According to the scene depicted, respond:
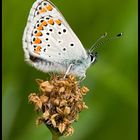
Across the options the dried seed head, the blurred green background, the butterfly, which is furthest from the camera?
the blurred green background

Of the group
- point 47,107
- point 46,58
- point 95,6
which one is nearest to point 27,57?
point 46,58

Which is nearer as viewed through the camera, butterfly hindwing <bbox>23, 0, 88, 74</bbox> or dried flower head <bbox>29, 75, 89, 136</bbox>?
dried flower head <bbox>29, 75, 89, 136</bbox>

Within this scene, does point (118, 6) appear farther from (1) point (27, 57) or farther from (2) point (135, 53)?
(1) point (27, 57)

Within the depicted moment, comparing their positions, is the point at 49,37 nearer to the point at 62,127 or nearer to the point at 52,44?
the point at 52,44

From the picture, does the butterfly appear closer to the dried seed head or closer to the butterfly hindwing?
the butterfly hindwing

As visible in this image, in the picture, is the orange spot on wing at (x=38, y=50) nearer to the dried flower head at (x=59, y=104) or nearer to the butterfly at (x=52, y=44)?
the butterfly at (x=52, y=44)

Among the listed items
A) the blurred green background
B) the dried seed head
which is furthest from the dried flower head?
the blurred green background

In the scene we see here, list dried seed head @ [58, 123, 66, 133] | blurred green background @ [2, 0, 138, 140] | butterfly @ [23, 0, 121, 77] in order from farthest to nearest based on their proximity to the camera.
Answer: blurred green background @ [2, 0, 138, 140], butterfly @ [23, 0, 121, 77], dried seed head @ [58, 123, 66, 133]

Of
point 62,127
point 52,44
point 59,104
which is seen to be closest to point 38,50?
point 52,44
